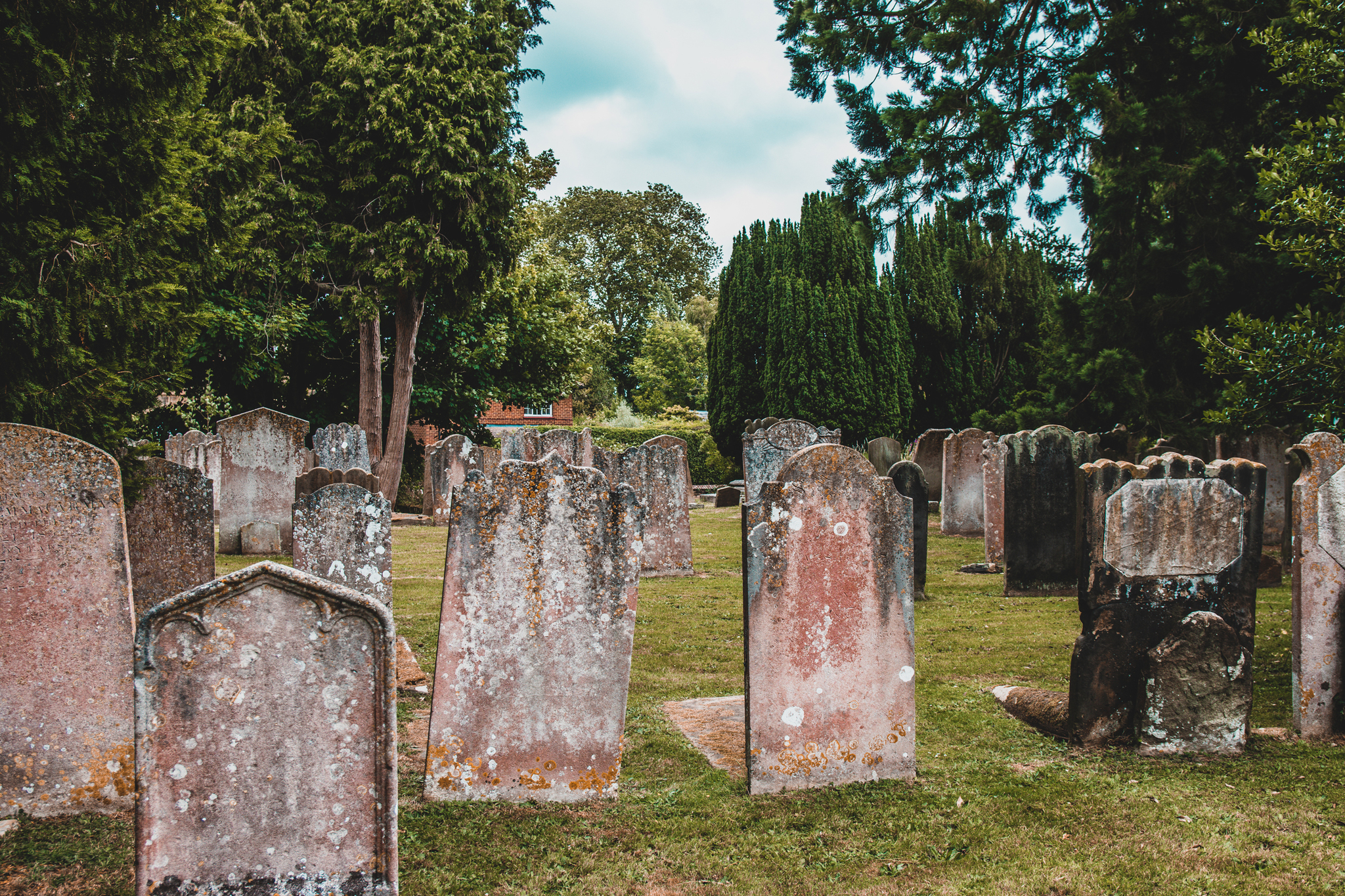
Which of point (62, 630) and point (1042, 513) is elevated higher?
point (1042, 513)

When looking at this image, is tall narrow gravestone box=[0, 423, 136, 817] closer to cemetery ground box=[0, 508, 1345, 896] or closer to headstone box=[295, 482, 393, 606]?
cemetery ground box=[0, 508, 1345, 896]

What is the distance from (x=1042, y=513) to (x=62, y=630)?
980 cm

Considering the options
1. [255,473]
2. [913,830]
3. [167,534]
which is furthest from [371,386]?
[913,830]

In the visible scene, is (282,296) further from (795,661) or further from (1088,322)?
(795,661)

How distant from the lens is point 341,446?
16719 millimetres

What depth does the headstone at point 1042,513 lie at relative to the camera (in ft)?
34.1

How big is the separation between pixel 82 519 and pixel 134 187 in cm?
249

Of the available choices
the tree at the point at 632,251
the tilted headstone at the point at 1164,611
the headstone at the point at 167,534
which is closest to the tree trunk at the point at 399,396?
the headstone at the point at 167,534

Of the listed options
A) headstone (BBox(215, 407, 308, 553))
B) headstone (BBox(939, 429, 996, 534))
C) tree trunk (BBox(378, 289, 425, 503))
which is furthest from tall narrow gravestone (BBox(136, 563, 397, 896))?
tree trunk (BBox(378, 289, 425, 503))

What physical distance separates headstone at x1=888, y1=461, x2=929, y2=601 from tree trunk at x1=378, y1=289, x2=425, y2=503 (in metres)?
12.2

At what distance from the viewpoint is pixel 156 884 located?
10.1 ft

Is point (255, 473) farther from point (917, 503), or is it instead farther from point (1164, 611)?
point (1164, 611)

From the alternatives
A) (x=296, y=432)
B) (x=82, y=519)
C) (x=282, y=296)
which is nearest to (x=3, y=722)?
(x=82, y=519)

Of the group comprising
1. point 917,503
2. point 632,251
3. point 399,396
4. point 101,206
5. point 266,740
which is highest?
point 632,251
